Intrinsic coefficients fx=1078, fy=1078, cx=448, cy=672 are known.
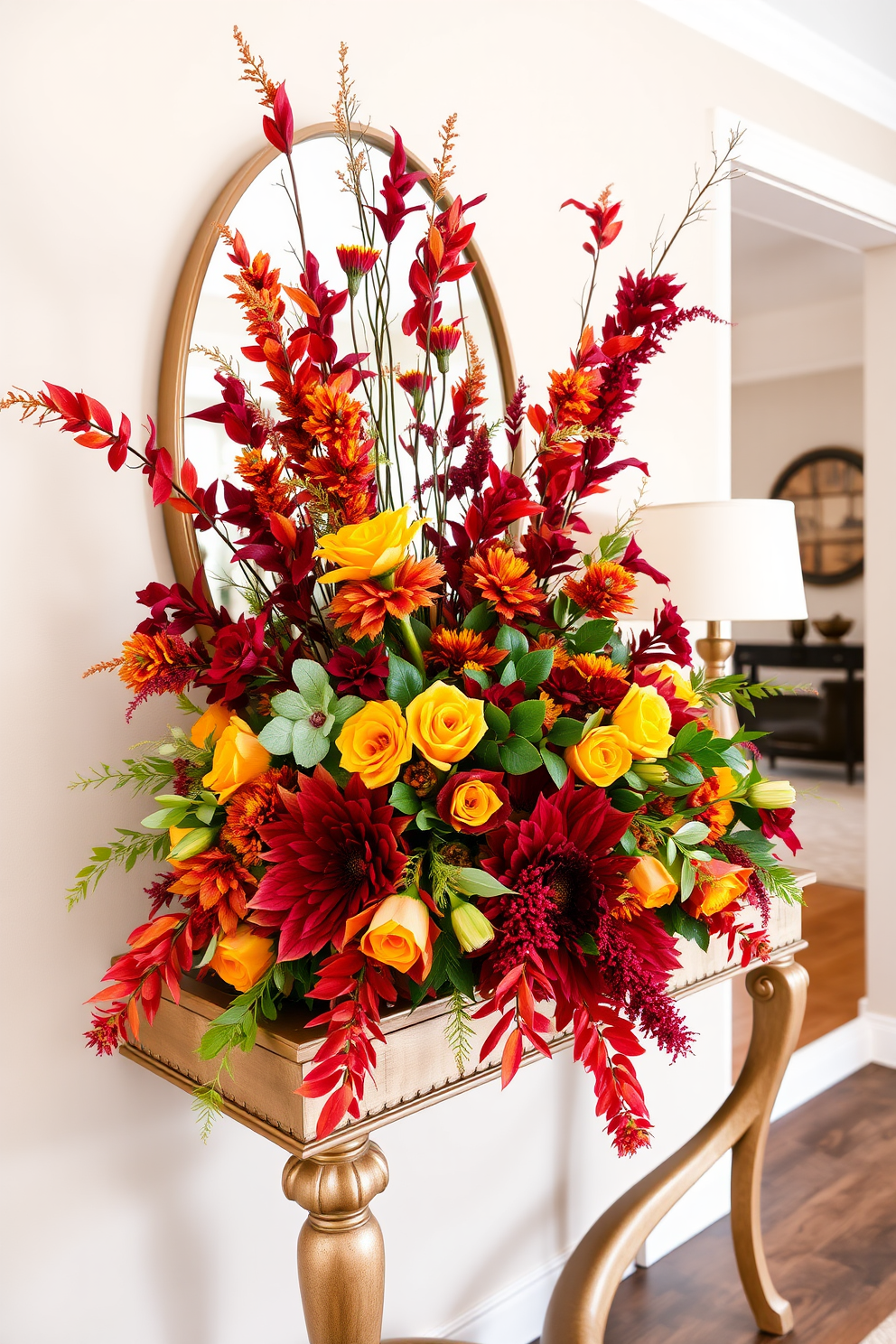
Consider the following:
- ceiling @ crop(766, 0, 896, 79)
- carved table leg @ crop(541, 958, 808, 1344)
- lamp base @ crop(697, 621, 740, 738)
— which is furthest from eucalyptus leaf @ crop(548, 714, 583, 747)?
ceiling @ crop(766, 0, 896, 79)

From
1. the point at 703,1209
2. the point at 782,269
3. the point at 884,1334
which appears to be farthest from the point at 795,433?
the point at 884,1334

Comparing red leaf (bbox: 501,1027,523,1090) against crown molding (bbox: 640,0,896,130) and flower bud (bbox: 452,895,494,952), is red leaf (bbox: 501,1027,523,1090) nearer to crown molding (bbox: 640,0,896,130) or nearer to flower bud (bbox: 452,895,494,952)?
flower bud (bbox: 452,895,494,952)

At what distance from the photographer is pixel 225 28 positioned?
150 centimetres

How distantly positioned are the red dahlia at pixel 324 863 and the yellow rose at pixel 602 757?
207mm

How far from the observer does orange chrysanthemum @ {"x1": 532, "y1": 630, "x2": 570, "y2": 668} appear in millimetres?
1230

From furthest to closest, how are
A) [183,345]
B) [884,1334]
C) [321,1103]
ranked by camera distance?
[884,1334], [183,345], [321,1103]

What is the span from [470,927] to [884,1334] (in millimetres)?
1532

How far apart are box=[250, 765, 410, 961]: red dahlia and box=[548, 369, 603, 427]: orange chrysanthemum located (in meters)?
0.48

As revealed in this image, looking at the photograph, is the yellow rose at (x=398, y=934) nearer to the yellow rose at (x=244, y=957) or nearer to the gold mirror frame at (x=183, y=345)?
the yellow rose at (x=244, y=957)

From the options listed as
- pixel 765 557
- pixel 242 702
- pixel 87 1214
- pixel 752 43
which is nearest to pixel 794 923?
pixel 765 557

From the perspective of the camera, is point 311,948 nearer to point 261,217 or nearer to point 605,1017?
point 605,1017

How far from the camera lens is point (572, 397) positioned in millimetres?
1200

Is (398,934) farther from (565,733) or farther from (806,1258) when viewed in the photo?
(806,1258)

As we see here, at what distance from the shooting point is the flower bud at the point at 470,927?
994mm
